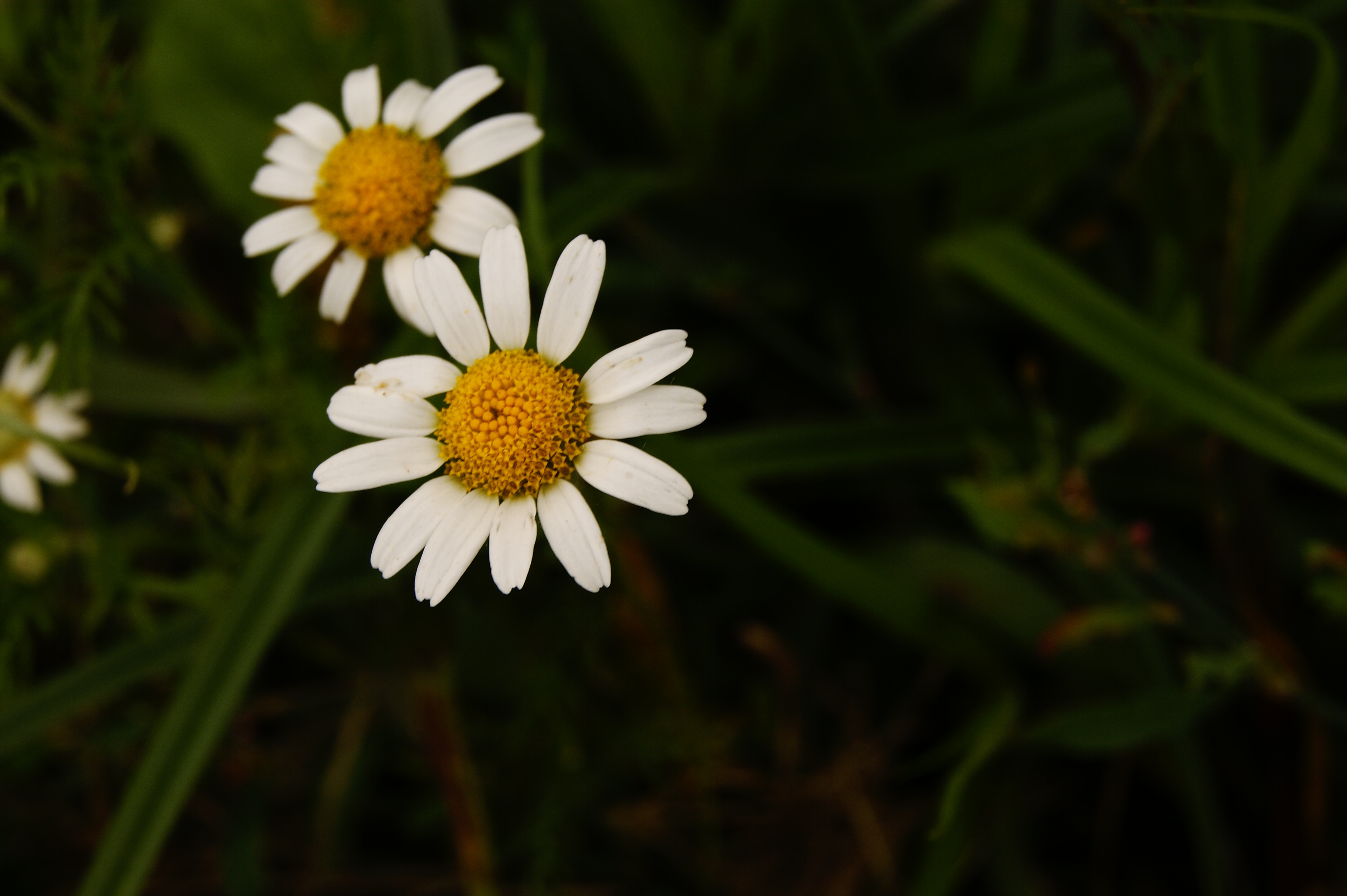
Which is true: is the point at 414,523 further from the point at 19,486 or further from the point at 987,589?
the point at 987,589

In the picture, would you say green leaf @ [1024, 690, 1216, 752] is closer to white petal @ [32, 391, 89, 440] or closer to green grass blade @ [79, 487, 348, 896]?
green grass blade @ [79, 487, 348, 896]

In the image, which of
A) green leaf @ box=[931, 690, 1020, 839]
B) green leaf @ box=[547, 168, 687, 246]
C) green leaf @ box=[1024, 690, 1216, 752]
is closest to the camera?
green leaf @ box=[931, 690, 1020, 839]

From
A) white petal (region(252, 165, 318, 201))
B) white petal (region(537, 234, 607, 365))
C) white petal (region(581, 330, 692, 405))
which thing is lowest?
white petal (region(581, 330, 692, 405))

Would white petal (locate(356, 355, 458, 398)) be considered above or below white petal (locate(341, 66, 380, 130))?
below

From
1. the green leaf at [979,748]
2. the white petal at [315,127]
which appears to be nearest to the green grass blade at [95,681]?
the white petal at [315,127]

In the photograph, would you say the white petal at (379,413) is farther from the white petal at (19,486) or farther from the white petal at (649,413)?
the white petal at (19,486)

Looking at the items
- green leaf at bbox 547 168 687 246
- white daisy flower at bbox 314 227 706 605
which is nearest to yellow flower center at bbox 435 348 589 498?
white daisy flower at bbox 314 227 706 605

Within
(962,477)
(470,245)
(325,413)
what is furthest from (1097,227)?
(325,413)
